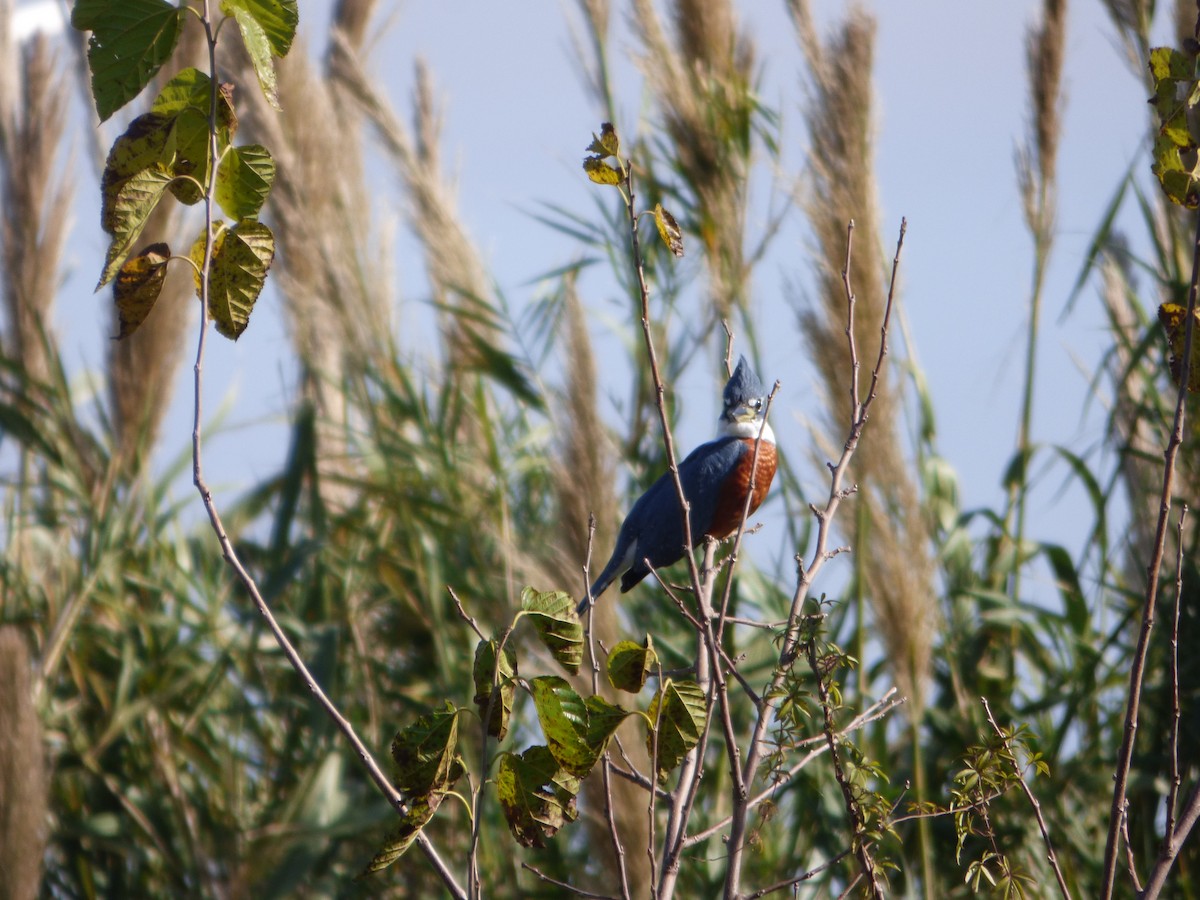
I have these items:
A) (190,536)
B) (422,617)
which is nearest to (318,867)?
(422,617)

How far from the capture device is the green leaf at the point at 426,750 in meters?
1.13

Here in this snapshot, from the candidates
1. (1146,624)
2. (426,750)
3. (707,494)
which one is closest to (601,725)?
(426,750)

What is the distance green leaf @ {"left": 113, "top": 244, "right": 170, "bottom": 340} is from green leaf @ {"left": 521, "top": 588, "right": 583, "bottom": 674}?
0.42 metres

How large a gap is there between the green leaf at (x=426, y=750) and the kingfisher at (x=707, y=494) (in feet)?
3.94

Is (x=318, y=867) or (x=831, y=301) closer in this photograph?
(x=831, y=301)

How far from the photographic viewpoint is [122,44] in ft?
3.48

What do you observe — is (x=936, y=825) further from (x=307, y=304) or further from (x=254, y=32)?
(x=254, y=32)

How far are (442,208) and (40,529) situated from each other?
130 centimetres

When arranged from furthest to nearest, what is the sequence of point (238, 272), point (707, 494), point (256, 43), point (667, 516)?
point (707, 494), point (667, 516), point (238, 272), point (256, 43)

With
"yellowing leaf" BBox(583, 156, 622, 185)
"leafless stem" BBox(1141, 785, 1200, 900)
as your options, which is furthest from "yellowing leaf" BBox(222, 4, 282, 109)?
"leafless stem" BBox(1141, 785, 1200, 900)

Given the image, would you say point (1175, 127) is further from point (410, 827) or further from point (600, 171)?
point (410, 827)

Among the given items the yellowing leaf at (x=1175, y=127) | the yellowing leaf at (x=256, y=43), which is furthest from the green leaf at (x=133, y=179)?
the yellowing leaf at (x=1175, y=127)

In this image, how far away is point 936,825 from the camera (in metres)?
2.71

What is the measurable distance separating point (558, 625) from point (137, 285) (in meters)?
0.47
